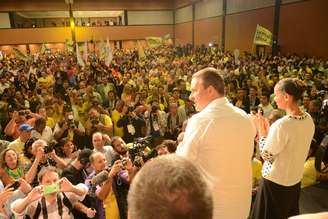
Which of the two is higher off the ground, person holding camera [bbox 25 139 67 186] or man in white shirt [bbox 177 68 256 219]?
man in white shirt [bbox 177 68 256 219]

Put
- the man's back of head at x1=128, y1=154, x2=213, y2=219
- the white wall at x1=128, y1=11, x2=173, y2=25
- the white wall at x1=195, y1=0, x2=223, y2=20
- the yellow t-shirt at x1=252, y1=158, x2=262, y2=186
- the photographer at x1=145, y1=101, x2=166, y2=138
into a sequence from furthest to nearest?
the white wall at x1=128, y1=11, x2=173, y2=25
the white wall at x1=195, y1=0, x2=223, y2=20
the photographer at x1=145, y1=101, x2=166, y2=138
the yellow t-shirt at x1=252, y1=158, x2=262, y2=186
the man's back of head at x1=128, y1=154, x2=213, y2=219

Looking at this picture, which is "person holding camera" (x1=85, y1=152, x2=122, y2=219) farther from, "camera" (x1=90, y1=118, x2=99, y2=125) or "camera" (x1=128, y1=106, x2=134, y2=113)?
"camera" (x1=128, y1=106, x2=134, y2=113)

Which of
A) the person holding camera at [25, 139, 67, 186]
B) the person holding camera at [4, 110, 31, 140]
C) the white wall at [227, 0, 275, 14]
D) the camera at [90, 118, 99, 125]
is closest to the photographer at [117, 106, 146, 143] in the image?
the camera at [90, 118, 99, 125]

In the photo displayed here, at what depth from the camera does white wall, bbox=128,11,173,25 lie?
28.3m

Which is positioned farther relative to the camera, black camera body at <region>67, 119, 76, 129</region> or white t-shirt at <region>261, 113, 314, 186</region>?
black camera body at <region>67, 119, 76, 129</region>

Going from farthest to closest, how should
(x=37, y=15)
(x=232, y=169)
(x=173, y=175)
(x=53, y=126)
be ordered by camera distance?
(x=37, y=15) < (x=53, y=126) < (x=232, y=169) < (x=173, y=175)

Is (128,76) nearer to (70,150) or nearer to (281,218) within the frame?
(70,150)

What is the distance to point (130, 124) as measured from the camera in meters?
5.91

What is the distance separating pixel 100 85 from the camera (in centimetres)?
870

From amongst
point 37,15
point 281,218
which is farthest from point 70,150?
point 37,15

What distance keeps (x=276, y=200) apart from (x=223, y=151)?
1.22 m

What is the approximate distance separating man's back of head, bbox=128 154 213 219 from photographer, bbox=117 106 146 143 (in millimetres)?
5059

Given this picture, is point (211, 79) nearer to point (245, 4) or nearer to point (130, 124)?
point (130, 124)

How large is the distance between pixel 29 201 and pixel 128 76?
25.8ft
